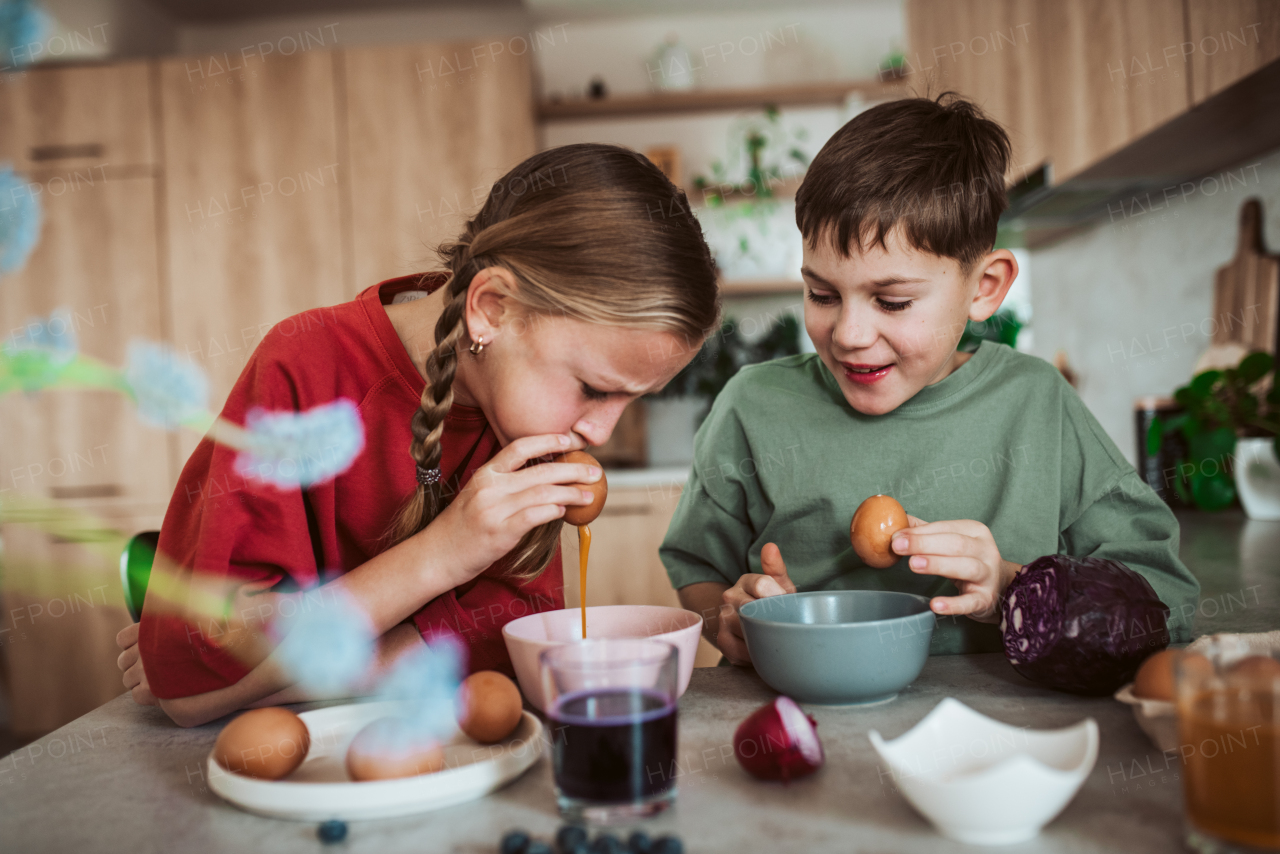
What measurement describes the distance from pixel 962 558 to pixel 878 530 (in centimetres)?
9

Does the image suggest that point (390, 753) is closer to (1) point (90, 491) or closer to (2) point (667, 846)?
(2) point (667, 846)

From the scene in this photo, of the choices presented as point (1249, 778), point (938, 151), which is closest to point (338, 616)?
point (1249, 778)

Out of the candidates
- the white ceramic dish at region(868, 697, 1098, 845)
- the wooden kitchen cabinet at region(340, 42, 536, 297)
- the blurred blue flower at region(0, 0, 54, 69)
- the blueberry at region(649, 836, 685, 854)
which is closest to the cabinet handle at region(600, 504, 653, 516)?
the wooden kitchen cabinet at region(340, 42, 536, 297)

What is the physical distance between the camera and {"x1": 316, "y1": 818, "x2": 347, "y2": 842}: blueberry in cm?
55

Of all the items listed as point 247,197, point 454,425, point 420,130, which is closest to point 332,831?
point 454,425

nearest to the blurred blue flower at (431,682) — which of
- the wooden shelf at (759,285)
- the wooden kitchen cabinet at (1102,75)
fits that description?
the wooden kitchen cabinet at (1102,75)

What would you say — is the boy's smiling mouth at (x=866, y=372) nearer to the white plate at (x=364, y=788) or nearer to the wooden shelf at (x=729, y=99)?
the white plate at (x=364, y=788)

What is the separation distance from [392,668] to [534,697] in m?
0.28

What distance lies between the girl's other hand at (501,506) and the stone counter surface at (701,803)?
24cm

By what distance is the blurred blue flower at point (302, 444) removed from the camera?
940 mm

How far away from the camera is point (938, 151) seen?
1.08 m

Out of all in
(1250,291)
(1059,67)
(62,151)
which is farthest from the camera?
(62,151)

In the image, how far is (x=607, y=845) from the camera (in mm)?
505

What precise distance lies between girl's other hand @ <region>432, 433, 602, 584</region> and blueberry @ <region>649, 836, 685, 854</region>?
404 millimetres
